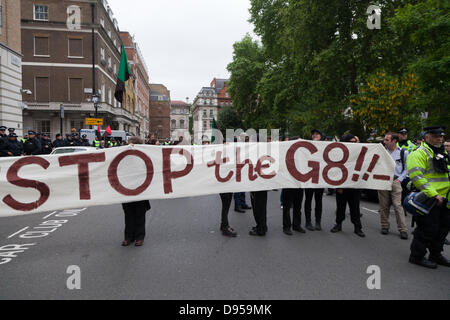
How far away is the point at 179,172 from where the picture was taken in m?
5.82

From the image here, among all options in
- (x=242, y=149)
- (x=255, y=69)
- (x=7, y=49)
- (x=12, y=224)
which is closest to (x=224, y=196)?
(x=242, y=149)

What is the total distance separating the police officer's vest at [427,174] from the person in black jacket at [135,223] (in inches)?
166

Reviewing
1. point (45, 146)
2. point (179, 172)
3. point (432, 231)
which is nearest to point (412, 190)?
point (432, 231)

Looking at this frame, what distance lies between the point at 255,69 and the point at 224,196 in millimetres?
32710

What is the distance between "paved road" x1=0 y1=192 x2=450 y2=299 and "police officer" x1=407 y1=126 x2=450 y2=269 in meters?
0.33

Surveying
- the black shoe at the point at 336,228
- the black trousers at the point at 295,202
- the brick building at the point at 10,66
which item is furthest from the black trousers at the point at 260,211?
the brick building at the point at 10,66

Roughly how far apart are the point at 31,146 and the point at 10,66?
8.06 meters

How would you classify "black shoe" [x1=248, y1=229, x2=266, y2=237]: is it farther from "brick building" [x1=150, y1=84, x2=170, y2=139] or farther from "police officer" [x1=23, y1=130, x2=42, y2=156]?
"brick building" [x1=150, y1=84, x2=170, y2=139]

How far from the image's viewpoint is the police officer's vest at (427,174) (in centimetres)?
430

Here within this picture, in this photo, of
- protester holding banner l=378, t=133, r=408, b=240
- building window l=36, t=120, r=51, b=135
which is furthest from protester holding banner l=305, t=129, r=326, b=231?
building window l=36, t=120, r=51, b=135

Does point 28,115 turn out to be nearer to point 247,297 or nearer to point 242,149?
point 242,149

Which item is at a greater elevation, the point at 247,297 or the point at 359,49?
the point at 359,49

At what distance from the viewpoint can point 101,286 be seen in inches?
143

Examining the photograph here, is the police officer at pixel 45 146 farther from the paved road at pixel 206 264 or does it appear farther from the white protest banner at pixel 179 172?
the white protest banner at pixel 179 172
